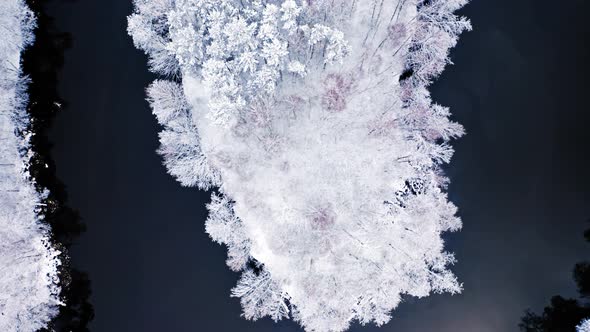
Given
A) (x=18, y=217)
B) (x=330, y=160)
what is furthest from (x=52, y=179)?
(x=330, y=160)

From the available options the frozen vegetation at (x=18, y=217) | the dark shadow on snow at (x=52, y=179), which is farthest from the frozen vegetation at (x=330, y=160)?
the frozen vegetation at (x=18, y=217)

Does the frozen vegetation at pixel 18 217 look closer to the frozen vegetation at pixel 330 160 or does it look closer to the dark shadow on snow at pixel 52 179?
the dark shadow on snow at pixel 52 179

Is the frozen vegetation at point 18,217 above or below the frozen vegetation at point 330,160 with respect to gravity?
below

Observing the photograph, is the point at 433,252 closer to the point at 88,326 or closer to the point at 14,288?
the point at 88,326

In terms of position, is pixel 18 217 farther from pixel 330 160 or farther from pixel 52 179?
pixel 330 160

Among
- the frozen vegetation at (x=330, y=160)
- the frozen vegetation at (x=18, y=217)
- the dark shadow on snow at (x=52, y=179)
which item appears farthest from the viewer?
the dark shadow on snow at (x=52, y=179)

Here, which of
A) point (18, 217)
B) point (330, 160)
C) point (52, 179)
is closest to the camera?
point (18, 217)

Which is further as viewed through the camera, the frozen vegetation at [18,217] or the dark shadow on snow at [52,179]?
the dark shadow on snow at [52,179]
